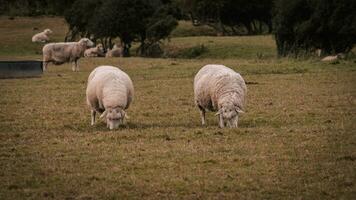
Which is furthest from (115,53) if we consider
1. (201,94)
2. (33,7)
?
(201,94)

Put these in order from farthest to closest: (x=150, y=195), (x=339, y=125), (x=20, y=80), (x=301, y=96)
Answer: (x=20, y=80) → (x=301, y=96) → (x=339, y=125) → (x=150, y=195)

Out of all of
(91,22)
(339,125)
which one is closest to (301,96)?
(339,125)

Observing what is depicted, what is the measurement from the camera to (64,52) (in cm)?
4297

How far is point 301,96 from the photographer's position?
982 inches

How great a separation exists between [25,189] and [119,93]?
6.73 meters

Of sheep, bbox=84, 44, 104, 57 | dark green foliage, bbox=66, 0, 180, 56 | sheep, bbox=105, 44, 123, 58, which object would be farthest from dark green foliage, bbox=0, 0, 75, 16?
sheep, bbox=105, 44, 123, 58

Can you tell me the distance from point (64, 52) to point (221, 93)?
26.1m

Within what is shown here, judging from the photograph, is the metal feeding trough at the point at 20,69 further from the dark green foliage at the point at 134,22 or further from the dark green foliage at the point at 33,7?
the dark green foliage at the point at 33,7

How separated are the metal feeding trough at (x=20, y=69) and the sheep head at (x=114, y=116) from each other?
19.3m

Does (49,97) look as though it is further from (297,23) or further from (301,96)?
(297,23)

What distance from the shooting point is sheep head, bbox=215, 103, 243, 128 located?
17.5m

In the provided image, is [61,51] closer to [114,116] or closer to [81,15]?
[114,116]

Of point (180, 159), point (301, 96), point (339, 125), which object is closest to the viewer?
point (180, 159)

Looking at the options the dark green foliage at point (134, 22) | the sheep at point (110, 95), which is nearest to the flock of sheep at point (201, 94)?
the sheep at point (110, 95)
